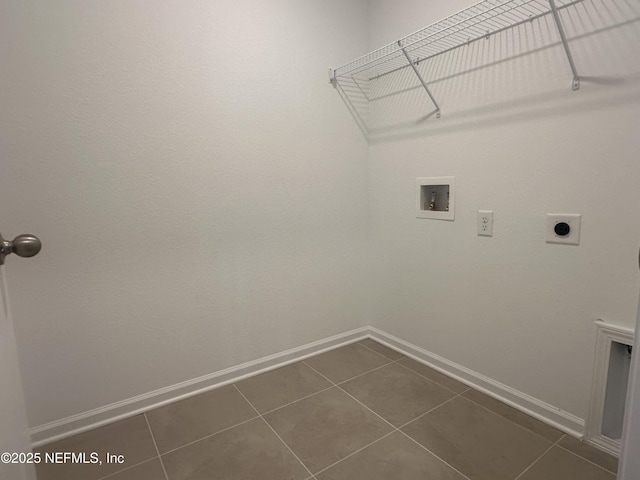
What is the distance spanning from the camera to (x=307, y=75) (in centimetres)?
198

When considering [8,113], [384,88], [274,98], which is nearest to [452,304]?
[384,88]

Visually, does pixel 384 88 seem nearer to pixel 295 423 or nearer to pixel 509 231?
pixel 509 231

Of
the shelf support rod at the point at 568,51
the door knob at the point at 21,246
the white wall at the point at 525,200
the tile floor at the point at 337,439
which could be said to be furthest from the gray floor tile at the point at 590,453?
the door knob at the point at 21,246

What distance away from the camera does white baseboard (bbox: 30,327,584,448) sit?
58.2 inches

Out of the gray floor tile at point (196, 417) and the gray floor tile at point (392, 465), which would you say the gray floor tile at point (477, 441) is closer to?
the gray floor tile at point (392, 465)

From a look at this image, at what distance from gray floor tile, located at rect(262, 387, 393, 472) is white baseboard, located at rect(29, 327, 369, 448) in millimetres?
385

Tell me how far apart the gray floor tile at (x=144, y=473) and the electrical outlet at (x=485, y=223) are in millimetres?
1711

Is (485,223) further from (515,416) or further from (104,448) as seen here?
(104,448)

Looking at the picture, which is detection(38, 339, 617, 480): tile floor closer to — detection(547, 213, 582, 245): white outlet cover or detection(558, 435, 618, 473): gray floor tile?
detection(558, 435, 618, 473): gray floor tile

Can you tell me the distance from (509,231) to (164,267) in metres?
1.64

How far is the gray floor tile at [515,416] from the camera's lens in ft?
4.79

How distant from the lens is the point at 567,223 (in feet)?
4.54

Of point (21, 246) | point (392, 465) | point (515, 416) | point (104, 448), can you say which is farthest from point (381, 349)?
point (21, 246)

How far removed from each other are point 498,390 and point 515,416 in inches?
5.8
